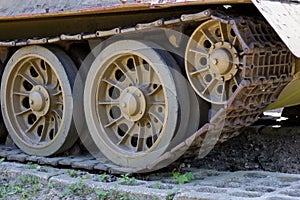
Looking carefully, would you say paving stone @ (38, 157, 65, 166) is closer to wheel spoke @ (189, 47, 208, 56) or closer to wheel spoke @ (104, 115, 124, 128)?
wheel spoke @ (104, 115, 124, 128)

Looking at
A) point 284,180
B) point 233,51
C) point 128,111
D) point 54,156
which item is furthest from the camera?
point 54,156

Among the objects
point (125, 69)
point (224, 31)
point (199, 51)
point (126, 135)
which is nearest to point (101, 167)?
point (126, 135)

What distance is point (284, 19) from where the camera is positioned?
4.63 metres

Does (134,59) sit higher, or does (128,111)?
(134,59)

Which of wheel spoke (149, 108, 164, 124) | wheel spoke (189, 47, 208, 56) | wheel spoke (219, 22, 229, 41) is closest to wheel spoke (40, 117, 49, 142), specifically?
wheel spoke (149, 108, 164, 124)

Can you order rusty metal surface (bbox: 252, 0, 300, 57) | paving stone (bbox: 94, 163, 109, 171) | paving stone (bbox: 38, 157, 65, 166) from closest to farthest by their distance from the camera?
rusty metal surface (bbox: 252, 0, 300, 57)
paving stone (bbox: 94, 163, 109, 171)
paving stone (bbox: 38, 157, 65, 166)

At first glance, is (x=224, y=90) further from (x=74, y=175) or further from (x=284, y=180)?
(x=74, y=175)

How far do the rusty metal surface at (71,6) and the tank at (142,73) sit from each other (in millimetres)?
12

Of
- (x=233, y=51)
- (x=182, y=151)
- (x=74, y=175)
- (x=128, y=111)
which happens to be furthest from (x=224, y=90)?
(x=74, y=175)

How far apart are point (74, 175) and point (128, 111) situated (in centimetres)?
71

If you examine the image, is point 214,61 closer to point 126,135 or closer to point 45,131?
point 126,135

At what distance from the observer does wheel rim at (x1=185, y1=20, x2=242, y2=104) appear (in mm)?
4812

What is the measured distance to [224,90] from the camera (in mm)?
4953

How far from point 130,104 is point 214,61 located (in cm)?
101
